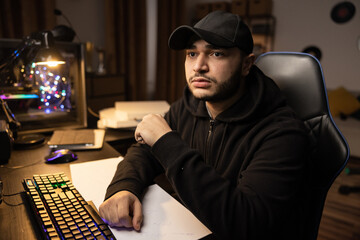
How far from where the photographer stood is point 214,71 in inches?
35.5

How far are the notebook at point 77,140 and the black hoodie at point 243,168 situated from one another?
305mm

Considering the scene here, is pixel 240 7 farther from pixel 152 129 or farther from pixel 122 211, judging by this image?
pixel 122 211

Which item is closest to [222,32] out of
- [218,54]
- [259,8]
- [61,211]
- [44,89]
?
[218,54]

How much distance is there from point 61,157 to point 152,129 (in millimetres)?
509

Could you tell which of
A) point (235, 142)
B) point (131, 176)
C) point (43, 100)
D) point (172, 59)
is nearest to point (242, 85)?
point (235, 142)

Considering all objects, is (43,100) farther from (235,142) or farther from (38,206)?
(235,142)

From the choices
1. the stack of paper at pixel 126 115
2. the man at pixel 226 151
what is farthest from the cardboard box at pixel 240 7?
the man at pixel 226 151

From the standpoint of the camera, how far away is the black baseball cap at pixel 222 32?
86 centimetres

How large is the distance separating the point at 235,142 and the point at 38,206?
62 centimetres

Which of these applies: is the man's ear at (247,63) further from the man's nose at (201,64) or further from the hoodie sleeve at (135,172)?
the hoodie sleeve at (135,172)

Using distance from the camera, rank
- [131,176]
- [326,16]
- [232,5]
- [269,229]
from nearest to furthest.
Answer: [269,229], [131,176], [326,16], [232,5]

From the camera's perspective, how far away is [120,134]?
1481mm

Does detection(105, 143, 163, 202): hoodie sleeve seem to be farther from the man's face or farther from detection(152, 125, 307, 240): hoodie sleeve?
the man's face

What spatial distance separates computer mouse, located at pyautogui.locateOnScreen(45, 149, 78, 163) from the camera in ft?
3.62
